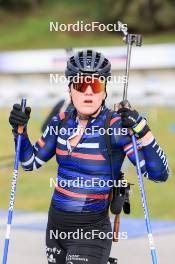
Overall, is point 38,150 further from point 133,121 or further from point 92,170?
point 133,121

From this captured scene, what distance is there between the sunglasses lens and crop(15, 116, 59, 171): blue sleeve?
32 centimetres

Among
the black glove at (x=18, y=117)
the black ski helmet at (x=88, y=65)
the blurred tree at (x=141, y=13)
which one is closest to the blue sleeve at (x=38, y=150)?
the black glove at (x=18, y=117)

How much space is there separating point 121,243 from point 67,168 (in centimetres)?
346

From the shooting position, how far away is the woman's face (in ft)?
14.4

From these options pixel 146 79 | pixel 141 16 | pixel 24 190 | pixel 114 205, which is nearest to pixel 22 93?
pixel 146 79

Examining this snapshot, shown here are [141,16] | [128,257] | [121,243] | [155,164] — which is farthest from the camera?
[141,16]

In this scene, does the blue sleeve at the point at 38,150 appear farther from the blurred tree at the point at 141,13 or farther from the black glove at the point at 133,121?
the blurred tree at the point at 141,13

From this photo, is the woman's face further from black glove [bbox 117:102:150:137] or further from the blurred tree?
the blurred tree

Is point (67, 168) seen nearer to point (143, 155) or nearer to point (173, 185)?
point (143, 155)

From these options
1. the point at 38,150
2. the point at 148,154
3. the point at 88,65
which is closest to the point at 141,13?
the point at 38,150

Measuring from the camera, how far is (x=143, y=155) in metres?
4.42

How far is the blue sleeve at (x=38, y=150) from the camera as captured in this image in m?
4.62

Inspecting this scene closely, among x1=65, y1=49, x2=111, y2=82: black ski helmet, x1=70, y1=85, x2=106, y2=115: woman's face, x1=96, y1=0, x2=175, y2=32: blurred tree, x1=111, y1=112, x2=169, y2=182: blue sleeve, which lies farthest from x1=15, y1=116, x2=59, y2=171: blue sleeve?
x1=96, y1=0, x2=175, y2=32: blurred tree

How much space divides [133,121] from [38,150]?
0.80 m
